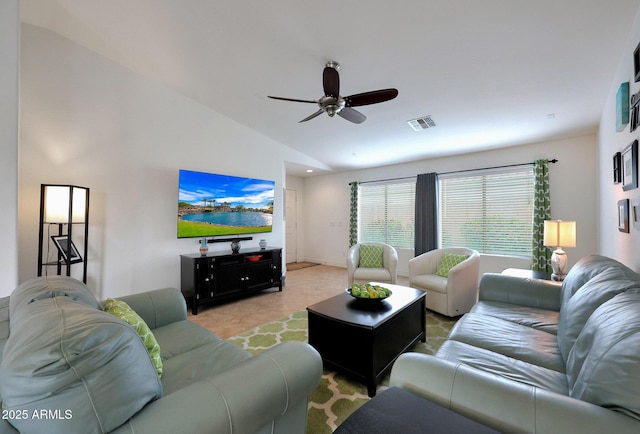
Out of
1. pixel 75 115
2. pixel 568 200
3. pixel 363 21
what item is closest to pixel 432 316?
pixel 568 200

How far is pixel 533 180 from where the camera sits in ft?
13.8

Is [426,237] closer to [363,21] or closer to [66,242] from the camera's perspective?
[363,21]

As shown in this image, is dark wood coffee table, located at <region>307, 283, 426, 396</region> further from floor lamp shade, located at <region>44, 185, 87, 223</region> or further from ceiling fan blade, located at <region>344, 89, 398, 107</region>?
floor lamp shade, located at <region>44, 185, 87, 223</region>

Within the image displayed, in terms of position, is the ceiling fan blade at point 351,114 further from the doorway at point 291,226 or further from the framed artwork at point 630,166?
the doorway at point 291,226

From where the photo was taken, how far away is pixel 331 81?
2.22 metres

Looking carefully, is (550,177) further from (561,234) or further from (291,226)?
(291,226)

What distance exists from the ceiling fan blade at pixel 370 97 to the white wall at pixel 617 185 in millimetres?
1541

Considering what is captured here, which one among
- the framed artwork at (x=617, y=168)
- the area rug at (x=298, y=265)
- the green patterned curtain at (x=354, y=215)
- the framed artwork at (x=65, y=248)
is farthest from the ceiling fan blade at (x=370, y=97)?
the area rug at (x=298, y=265)

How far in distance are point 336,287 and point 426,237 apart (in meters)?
1.98

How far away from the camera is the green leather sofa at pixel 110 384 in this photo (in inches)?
25.4

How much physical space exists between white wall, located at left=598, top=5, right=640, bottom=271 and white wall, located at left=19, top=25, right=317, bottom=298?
4370 millimetres

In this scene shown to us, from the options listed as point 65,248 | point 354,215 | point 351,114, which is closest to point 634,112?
point 351,114

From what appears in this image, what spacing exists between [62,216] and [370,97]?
10.3 feet

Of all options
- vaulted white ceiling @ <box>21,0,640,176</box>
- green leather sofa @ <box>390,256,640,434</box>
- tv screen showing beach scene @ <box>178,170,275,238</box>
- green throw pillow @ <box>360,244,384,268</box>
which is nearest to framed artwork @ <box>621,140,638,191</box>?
green leather sofa @ <box>390,256,640,434</box>
